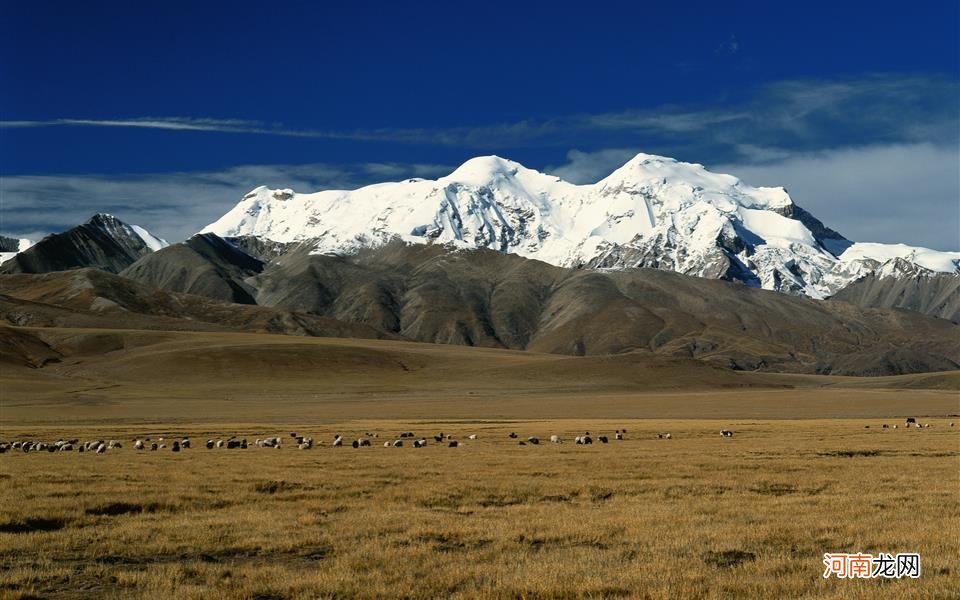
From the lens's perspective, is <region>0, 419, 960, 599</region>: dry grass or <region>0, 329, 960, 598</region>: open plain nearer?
<region>0, 419, 960, 599</region>: dry grass

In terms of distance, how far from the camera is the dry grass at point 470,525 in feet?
48.7

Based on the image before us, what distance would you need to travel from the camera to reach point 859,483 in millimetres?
28703

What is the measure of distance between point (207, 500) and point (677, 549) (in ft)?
45.4

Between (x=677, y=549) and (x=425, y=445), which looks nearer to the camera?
(x=677, y=549)

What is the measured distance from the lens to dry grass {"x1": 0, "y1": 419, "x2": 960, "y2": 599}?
1484 cm

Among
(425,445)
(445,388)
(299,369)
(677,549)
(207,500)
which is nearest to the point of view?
(677,549)

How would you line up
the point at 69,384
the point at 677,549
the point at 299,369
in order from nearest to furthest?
the point at 677,549
the point at 69,384
the point at 299,369

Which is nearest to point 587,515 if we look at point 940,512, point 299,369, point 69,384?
point 940,512

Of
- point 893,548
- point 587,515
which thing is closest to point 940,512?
point 893,548

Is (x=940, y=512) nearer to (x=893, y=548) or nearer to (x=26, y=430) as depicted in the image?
(x=893, y=548)

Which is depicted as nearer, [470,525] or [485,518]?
[470,525]

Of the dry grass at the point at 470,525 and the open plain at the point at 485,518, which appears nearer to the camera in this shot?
the dry grass at the point at 470,525

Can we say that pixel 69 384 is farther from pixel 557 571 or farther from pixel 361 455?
pixel 557 571

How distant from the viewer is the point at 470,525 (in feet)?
67.5
